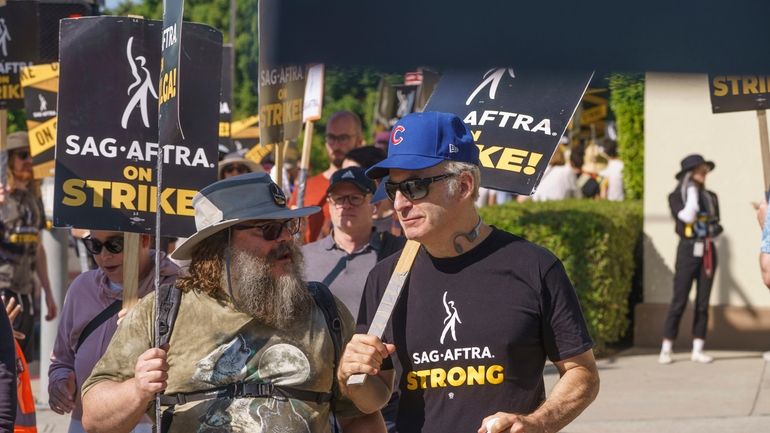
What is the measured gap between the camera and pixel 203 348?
12.8 feet

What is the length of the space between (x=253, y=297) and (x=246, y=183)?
45cm

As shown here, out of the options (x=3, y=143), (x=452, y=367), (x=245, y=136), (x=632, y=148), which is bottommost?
(x=632, y=148)

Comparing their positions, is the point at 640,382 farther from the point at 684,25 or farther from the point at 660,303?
the point at 684,25

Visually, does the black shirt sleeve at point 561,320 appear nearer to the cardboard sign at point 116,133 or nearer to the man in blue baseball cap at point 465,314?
the man in blue baseball cap at point 465,314

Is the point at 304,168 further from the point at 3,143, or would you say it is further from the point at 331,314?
the point at 331,314

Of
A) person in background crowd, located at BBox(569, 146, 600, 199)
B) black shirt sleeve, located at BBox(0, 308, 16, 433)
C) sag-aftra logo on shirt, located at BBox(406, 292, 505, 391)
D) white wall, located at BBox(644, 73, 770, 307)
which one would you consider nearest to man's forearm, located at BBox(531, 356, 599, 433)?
sag-aftra logo on shirt, located at BBox(406, 292, 505, 391)

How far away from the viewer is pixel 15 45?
8414 millimetres

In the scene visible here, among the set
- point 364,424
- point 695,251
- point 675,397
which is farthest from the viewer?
point 695,251

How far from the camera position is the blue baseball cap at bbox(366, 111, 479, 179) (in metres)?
3.85

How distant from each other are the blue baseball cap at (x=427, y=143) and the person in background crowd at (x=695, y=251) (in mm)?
8758

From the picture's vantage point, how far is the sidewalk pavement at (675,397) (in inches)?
384

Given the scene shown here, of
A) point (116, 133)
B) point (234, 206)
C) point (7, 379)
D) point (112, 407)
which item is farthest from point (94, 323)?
point (112, 407)

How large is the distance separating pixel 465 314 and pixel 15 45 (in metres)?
5.46

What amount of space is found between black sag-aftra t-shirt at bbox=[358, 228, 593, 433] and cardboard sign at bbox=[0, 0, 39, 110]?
5161 millimetres
